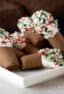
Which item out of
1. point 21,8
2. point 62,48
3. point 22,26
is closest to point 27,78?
point 62,48

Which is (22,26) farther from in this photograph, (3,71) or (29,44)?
(3,71)

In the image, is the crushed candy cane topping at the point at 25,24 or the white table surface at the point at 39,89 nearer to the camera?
the white table surface at the point at 39,89

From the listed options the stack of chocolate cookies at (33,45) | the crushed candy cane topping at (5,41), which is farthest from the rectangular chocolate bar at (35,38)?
the crushed candy cane topping at (5,41)

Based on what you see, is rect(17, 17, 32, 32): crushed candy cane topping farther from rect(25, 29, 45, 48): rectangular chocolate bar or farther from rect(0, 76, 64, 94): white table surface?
rect(0, 76, 64, 94): white table surface

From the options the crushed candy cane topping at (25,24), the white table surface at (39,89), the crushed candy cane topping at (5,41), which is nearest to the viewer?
the white table surface at (39,89)

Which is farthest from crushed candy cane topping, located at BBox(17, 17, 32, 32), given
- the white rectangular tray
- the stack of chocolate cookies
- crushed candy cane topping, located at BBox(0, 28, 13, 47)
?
the white rectangular tray

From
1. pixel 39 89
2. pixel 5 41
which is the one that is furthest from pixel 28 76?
pixel 5 41

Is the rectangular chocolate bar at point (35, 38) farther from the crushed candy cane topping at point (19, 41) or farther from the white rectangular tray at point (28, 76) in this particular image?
the white rectangular tray at point (28, 76)

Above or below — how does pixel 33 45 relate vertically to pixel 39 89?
above

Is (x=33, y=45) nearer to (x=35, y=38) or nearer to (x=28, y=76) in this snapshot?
(x=35, y=38)
